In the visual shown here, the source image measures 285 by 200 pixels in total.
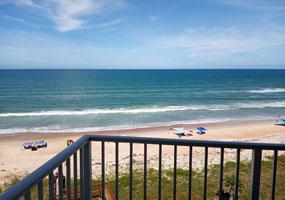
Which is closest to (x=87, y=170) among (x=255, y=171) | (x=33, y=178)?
(x=33, y=178)

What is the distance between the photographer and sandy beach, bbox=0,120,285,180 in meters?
10.8

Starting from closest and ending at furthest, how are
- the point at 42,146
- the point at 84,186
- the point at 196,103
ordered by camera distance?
the point at 84,186
the point at 42,146
the point at 196,103

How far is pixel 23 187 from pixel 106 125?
18.9m

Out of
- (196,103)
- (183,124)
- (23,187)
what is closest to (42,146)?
(183,124)

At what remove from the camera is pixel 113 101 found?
1237 inches

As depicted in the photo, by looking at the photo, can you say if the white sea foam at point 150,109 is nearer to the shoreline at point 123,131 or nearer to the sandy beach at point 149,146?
the shoreline at point 123,131

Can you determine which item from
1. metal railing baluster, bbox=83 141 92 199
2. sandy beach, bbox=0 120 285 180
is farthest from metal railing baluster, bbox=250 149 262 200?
sandy beach, bbox=0 120 285 180

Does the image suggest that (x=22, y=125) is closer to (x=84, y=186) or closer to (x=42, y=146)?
(x=42, y=146)

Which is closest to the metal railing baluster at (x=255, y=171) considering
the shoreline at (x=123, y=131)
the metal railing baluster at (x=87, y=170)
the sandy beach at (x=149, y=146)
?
the metal railing baluster at (x=87, y=170)

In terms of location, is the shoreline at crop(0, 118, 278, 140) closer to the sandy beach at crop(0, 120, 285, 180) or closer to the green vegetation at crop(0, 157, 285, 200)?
the sandy beach at crop(0, 120, 285, 180)

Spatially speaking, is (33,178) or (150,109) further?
(150,109)

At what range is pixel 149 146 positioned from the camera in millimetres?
13422

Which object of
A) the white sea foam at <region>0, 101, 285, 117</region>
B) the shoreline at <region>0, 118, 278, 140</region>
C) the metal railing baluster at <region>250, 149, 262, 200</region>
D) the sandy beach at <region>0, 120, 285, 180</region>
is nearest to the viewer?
the metal railing baluster at <region>250, 149, 262, 200</region>

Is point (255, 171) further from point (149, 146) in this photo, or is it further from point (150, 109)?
point (150, 109)
